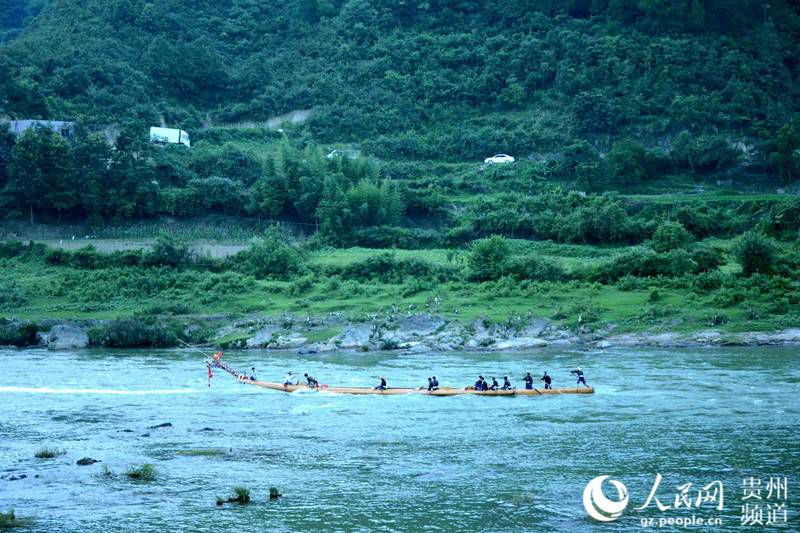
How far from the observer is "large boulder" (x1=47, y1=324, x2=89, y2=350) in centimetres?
6256

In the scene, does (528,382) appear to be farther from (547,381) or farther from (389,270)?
(389,270)

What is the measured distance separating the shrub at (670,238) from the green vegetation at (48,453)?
147ft

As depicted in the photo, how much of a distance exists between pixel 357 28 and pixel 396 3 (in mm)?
6091

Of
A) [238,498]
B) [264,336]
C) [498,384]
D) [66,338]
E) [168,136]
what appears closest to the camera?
[238,498]

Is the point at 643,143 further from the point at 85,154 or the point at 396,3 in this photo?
the point at 85,154

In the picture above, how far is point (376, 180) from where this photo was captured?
8812 cm

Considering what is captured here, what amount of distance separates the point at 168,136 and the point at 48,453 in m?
64.9

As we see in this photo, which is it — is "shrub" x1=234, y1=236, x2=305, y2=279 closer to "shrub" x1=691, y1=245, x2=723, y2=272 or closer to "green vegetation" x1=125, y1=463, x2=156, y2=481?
"shrub" x1=691, y1=245, x2=723, y2=272

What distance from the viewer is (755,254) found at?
2514 inches

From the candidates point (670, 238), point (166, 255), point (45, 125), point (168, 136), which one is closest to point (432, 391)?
point (670, 238)

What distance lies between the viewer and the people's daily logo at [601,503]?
28.7 m

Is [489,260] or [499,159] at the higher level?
[499,159]

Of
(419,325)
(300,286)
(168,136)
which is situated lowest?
(419,325)

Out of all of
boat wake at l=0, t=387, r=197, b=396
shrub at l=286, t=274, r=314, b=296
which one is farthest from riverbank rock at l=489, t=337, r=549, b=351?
boat wake at l=0, t=387, r=197, b=396
